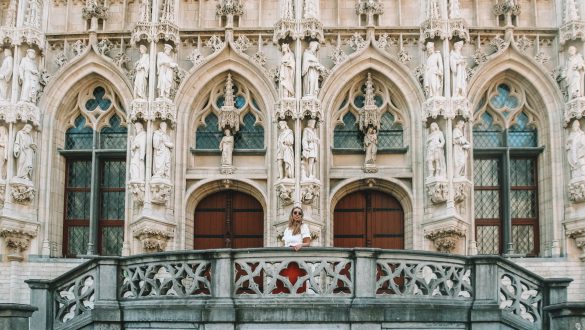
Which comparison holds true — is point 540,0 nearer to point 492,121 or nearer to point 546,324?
point 492,121

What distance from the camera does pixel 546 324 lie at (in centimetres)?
1456

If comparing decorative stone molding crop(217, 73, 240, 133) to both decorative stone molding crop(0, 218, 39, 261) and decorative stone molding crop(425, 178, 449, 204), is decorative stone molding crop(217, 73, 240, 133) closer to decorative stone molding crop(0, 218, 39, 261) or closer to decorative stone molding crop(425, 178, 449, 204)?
decorative stone molding crop(425, 178, 449, 204)

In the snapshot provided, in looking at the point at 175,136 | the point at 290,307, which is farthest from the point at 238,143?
the point at 290,307

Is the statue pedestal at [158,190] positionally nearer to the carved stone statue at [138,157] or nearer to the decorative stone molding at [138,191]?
the decorative stone molding at [138,191]

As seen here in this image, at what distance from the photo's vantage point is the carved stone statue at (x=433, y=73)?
20609 millimetres

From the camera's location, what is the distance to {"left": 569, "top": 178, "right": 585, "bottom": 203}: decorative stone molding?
20044 millimetres

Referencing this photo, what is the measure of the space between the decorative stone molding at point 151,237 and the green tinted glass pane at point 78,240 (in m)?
1.94

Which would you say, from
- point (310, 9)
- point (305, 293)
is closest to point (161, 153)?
point (310, 9)

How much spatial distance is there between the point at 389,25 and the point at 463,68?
2134mm

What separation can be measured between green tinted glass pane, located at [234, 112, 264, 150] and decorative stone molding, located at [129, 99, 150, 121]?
89.7 inches

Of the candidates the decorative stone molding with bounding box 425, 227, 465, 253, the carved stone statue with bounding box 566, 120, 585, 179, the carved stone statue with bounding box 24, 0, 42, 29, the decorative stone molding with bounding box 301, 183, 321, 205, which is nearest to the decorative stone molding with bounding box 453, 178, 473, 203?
the decorative stone molding with bounding box 425, 227, 465, 253

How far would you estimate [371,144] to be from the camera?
21109mm

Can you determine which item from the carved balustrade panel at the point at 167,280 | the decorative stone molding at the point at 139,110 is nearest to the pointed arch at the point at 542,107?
the decorative stone molding at the point at 139,110

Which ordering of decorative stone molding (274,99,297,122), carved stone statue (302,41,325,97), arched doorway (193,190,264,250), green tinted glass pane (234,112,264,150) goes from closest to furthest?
decorative stone molding (274,99,297,122) < carved stone statue (302,41,325,97) < arched doorway (193,190,264,250) < green tinted glass pane (234,112,264,150)
